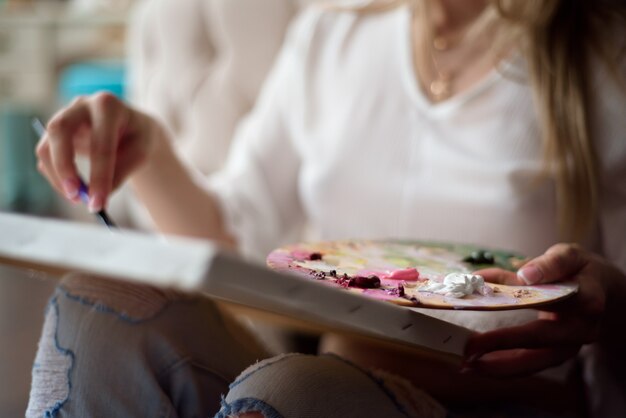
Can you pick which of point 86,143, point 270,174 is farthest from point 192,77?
point 86,143

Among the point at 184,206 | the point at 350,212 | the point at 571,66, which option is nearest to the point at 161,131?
the point at 184,206

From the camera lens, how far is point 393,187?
85 centimetres

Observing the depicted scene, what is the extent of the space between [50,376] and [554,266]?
338 mm

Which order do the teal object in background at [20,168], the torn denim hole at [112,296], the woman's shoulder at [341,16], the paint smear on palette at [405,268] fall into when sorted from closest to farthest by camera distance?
1. the paint smear on palette at [405,268]
2. the torn denim hole at [112,296]
3. the woman's shoulder at [341,16]
4. the teal object in background at [20,168]

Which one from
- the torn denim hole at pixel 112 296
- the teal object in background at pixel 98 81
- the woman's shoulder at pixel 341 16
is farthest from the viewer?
the teal object in background at pixel 98 81

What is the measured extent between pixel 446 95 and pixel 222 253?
1.95ft

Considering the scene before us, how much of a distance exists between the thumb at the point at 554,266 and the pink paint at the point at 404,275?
7 centimetres

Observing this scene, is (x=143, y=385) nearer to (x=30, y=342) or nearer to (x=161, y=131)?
(x=30, y=342)

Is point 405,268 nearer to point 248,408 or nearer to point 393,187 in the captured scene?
point 248,408

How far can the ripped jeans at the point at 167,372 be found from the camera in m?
0.47

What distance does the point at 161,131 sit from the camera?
0.76 meters

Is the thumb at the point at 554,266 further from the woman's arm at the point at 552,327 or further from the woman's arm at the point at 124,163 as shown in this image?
the woman's arm at the point at 124,163

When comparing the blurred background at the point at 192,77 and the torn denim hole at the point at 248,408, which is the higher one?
the blurred background at the point at 192,77

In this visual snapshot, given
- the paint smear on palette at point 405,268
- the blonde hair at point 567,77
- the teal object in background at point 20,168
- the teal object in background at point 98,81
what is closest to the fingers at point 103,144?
the paint smear on palette at point 405,268
